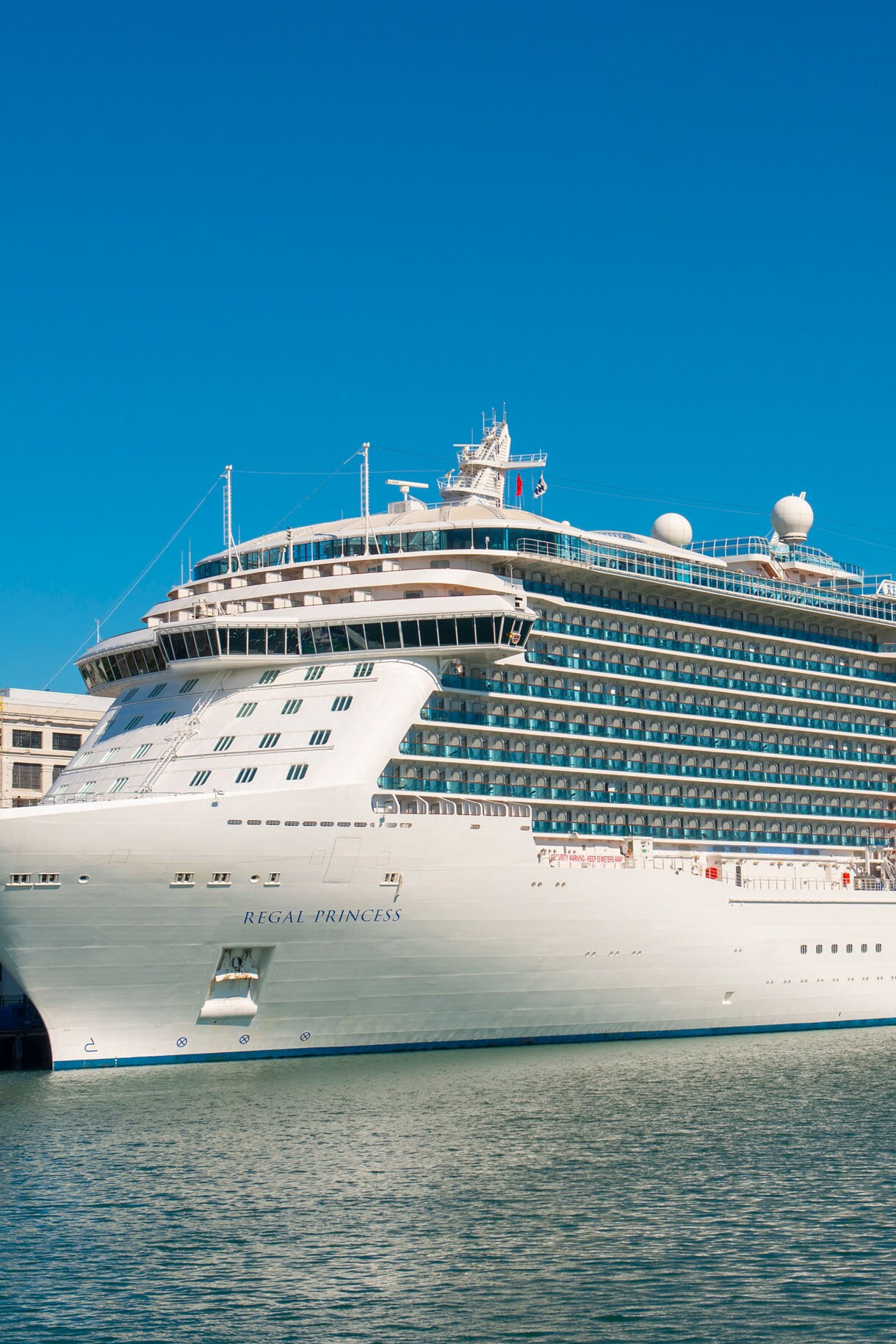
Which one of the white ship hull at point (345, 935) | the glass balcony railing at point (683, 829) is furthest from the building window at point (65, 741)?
the white ship hull at point (345, 935)

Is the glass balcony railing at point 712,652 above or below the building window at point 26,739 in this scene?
below

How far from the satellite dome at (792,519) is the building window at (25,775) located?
3815 cm

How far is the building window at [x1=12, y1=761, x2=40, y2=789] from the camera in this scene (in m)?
77.9

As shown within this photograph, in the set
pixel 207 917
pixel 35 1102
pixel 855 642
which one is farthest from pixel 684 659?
pixel 35 1102

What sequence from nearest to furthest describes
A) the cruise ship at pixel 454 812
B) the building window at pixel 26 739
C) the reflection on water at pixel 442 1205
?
1. the reflection on water at pixel 442 1205
2. the cruise ship at pixel 454 812
3. the building window at pixel 26 739

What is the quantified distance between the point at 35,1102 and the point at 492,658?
16938 mm

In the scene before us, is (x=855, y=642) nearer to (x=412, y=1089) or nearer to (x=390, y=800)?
(x=390, y=800)

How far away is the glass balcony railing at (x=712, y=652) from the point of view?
159 feet

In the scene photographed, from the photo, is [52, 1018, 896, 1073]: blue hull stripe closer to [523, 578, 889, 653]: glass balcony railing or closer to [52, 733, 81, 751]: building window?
[523, 578, 889, 653]: glass balcony railing

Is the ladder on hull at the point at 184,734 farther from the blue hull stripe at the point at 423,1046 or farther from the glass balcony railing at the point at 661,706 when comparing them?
the blue hull stripe at the point at 423,1046

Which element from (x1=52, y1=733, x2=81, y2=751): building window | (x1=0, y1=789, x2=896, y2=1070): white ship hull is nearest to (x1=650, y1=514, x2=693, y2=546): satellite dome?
(x1=0, y1=789, x2=896, y2=1070): white ship hull

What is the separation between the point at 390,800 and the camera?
1628 inches

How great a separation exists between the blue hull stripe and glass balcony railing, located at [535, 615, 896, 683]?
11866mm

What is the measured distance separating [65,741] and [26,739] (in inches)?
90.1
